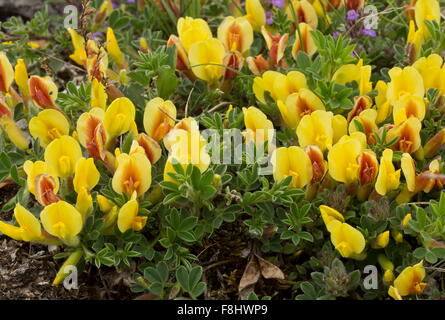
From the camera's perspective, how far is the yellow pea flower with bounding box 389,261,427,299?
206cm

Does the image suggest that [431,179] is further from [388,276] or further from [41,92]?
[41,92]

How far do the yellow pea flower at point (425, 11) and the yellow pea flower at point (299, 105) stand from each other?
59 centimetres

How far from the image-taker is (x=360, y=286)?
2201 mm

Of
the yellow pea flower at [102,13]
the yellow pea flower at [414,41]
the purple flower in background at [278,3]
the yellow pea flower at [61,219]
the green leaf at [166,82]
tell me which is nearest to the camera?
the yellow pea flower at [61,219]

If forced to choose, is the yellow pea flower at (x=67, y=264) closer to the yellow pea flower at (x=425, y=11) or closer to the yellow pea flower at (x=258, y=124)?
the yellow pea flower at (x=258, y=124)

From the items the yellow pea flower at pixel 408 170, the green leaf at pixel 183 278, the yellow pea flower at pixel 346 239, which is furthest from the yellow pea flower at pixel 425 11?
the green leaf at pixel 183 278

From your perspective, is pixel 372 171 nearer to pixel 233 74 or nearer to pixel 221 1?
pixel 233 74

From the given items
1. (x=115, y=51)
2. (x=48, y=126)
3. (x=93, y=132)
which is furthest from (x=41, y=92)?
(x=115, y=51)

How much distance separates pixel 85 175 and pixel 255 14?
110cm

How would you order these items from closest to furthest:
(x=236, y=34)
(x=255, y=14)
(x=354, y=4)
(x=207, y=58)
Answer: (x=207, y=58) → (x=236, y=34) → (x=354, y=4) → (x=255, y=14)

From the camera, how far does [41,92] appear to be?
244 centimetres

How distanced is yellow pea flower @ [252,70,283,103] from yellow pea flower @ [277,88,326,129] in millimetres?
117

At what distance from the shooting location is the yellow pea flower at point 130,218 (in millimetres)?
2090

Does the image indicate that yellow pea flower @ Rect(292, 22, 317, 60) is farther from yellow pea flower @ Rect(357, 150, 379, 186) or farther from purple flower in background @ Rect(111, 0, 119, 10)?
purple flower in background @ Rect(111, 0, 119, 10)
